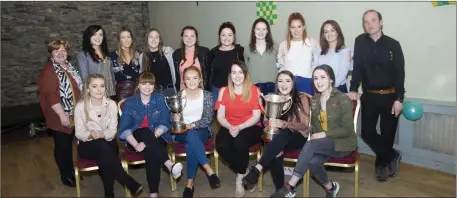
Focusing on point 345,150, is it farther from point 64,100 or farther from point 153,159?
point 64,100

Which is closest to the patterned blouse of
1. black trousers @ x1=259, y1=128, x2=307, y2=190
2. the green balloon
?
black trousers @ x1=259, y1=128, x2=307, y2=190

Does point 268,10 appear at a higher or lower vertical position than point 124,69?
higher

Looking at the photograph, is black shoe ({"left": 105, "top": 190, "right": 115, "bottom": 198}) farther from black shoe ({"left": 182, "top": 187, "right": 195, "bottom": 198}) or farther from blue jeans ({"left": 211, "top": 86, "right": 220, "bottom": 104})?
blue jeans ({"left": 211, "top": 86, "right": 220, "bottom": 104})

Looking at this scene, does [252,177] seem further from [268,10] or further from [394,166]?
[268,10]

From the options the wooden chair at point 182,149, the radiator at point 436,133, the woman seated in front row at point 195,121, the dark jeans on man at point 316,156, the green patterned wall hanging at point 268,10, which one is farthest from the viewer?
the green patterned wall hanging at point 268,10

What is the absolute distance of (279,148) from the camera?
282 centimetres

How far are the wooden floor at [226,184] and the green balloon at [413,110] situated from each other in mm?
490

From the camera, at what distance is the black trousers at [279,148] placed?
9.23 feet

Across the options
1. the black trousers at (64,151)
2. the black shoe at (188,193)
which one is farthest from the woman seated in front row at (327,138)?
the black trousers at (64,151)

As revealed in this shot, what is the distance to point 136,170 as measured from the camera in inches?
146

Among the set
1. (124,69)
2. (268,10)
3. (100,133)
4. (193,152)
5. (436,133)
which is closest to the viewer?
(100,133)

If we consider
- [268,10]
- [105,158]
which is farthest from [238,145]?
[268,10]

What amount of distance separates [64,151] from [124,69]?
0.91 metres

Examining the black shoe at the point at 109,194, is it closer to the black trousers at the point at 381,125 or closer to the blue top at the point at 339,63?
the blue top at the point at 339,63
